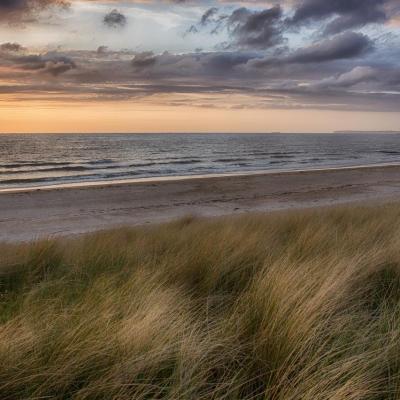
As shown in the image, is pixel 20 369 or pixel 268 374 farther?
pixel 268 374

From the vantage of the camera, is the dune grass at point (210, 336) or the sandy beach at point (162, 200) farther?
the sandy beach at point (162, 200)

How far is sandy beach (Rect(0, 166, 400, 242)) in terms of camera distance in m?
15.1

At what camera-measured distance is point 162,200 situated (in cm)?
1972

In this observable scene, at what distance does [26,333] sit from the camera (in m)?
2.86

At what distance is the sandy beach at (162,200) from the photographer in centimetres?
1509

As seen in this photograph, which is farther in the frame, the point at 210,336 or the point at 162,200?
the point at 162,200

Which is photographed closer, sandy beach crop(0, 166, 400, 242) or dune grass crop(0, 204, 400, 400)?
dune grass crop(0, 204, 400, 400)

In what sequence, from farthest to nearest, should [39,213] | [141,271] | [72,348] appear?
1. [39,213]
2. [141,271]
3. [72,348]

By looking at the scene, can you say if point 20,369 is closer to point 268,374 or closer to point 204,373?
point 204,373

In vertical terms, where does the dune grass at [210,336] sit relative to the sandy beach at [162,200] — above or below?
above

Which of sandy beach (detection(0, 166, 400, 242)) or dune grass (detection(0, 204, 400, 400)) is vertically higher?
dune grass (detection(0, 204, 400, 400))

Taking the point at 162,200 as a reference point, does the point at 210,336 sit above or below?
above

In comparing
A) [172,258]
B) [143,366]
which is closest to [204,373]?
[143,366]

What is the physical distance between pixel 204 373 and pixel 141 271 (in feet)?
6.95
